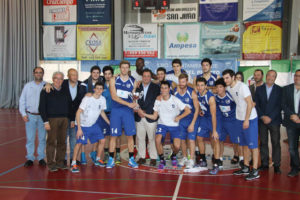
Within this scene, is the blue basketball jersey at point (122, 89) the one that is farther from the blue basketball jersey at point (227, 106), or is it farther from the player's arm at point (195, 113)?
the blue basketball jersey at point (227, 106)

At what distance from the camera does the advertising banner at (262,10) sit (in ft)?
39.6

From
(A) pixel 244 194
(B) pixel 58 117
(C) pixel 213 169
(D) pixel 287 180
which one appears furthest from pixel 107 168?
(D) pixel 287 180

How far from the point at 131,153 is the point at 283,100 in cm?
278

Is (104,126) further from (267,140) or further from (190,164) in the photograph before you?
(267,140)

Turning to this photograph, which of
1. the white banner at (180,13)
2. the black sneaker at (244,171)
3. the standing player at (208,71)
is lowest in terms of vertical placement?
the black sneaker at (244,171)

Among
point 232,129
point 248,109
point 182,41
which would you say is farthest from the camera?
point 182,41

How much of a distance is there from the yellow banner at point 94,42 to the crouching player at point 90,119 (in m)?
8.79

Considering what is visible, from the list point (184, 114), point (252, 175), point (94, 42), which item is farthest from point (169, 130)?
point (94, 42)

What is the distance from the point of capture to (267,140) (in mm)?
4750

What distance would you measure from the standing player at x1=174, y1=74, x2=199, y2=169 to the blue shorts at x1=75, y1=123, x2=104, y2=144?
4.81ft

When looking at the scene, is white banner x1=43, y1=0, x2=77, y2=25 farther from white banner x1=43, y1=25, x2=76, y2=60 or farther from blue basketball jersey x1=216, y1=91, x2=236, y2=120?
blue basketball jersey x1=216, y1=91, x2=236, y2=120

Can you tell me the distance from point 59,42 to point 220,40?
7.85 metres

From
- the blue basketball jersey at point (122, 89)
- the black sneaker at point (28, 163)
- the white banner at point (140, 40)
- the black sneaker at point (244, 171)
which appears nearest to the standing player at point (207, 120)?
the black sneaker at point (244, 171)

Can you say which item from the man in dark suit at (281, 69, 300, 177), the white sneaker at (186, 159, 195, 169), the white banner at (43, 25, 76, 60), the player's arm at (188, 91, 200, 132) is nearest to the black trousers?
the man in dark suit at (281, 69, 300, 177)
